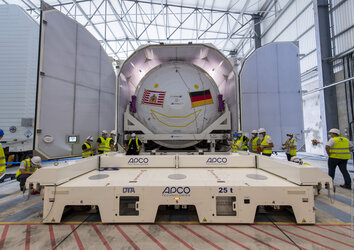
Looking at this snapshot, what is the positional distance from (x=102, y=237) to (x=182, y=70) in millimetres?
4051

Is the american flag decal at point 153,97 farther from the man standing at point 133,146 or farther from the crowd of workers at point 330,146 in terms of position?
the crowd of workers at point 330,146

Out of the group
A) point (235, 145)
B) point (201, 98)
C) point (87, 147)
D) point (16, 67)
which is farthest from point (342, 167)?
point (16, 67)

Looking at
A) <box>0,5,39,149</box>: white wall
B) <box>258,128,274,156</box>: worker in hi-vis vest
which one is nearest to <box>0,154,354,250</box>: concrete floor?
<box>258,128,274,156</box>: worker in hi-vis vest

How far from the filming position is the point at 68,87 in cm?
360

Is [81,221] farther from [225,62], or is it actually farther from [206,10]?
[206,10]

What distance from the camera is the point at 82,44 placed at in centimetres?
387

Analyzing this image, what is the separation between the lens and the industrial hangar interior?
1.95 metres

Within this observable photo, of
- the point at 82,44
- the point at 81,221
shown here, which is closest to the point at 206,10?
the point at 82,44

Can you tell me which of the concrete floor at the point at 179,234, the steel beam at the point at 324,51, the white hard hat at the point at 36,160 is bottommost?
the concrete floor at the point at 179,234

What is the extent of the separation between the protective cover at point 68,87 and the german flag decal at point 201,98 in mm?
2262

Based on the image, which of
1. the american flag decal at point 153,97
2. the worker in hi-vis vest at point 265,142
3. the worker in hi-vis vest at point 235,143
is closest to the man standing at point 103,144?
the american flag decal at point 153,97

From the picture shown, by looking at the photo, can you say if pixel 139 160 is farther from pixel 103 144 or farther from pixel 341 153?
pixel 341 153

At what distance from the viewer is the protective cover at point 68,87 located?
127 inches

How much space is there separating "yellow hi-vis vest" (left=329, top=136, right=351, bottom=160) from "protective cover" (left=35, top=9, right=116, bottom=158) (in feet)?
17.6
